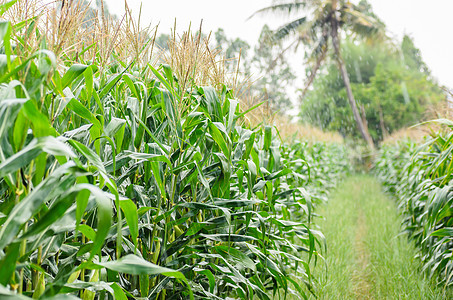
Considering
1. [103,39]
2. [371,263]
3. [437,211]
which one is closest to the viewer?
[103,39]

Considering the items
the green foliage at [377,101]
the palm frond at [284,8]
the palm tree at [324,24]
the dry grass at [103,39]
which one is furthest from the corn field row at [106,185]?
the green foliage at [377,101]

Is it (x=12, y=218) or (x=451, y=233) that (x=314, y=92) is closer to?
(x=451, y=233)

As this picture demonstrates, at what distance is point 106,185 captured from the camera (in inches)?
32.6

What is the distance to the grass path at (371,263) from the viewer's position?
2.38 m

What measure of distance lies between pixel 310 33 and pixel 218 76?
14.6 meters

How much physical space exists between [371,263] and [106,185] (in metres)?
2.93

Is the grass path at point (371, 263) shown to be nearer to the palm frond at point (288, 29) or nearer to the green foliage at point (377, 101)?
the palm frond at point (288, 29)

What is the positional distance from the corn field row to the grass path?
958mm

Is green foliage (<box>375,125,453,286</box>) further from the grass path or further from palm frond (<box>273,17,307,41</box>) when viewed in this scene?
palm frond (<box>273,17,307,41</box>)

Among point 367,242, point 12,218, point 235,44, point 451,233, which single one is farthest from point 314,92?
point 12,218

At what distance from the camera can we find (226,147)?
1.31 metres

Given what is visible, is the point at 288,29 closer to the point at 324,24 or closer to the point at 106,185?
the point at 324,24

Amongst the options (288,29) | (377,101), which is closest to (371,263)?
(288,29)

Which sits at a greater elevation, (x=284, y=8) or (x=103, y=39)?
(x=284, y=8)
